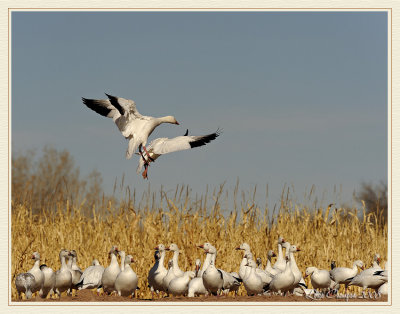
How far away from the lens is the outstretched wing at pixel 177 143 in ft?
34.1

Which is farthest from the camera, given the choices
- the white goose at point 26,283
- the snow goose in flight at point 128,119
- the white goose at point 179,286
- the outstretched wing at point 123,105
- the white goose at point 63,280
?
the snow goose in flight at point 128,119

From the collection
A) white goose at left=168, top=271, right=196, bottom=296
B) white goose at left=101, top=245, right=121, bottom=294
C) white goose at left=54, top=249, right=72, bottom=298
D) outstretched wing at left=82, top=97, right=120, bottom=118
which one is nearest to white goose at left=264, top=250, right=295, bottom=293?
white goose at left=168, top=271, right=196, bottom=296

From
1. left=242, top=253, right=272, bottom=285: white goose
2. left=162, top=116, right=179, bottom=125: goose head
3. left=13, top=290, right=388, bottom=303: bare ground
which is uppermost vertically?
left=162, top=116, right=179, bottom=125: goose head

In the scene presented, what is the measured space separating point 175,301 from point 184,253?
252 centimetres

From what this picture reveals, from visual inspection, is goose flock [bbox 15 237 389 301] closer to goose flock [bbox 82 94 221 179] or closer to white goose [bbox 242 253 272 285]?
white goose [bbox 242 253 272 285]

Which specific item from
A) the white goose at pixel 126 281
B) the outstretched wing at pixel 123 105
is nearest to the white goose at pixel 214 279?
the white goose at pixel 126 281

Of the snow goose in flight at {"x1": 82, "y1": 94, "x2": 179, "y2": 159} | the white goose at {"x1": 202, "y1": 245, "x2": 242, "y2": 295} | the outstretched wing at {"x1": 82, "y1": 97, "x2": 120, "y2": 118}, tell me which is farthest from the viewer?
the outstretched wing at {"x1": 82, "y1": 97, "x2": 120, "y2": 118}

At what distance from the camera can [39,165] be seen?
27672 mm

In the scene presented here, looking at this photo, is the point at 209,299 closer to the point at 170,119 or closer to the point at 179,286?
the point at 179,286

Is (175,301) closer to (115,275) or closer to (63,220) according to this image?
(115,275)

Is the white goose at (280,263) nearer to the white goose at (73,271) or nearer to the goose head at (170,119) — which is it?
the goose head at (170,119)

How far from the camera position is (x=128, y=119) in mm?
10789

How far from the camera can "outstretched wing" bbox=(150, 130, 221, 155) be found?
10.4m
